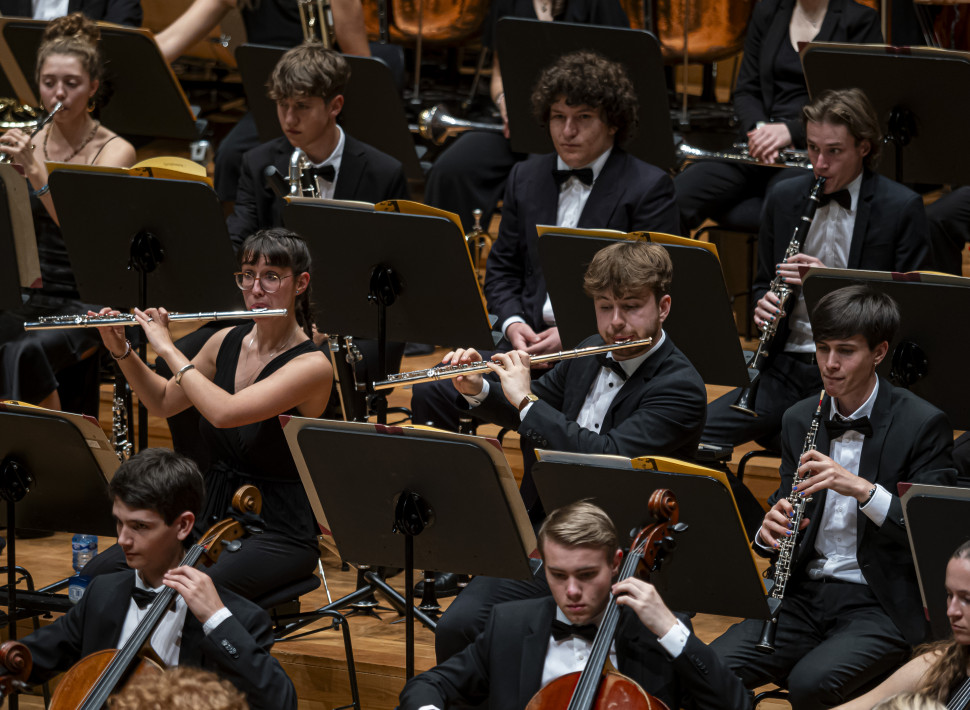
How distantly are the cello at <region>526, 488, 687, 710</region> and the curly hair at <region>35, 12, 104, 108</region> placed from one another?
8.40 ft

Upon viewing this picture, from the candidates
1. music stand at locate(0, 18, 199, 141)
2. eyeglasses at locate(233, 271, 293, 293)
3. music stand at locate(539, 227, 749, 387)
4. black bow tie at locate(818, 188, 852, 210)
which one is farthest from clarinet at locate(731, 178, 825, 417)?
music stand at locate(0, 18, 199, 141)

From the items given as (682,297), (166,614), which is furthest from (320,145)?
(166,614)

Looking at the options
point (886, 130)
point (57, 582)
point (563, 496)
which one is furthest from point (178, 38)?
point (563, 496)

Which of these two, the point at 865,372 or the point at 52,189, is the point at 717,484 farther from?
the point at 52,189

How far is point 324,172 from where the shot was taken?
3984 millimetres

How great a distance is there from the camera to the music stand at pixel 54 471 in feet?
9.09

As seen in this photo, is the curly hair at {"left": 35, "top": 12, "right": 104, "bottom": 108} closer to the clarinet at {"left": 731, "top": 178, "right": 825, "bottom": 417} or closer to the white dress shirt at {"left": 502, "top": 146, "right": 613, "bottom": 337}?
the white dress shirt at {"left": 502, "top": 146, "right": 613, "bottom": 337}

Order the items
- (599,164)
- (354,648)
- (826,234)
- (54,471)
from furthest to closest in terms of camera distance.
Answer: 1. (599,164)
2. (826,234)
3. (354,648)
4. (54,471)

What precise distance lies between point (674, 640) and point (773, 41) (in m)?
2.58

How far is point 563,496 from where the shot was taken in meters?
2.59

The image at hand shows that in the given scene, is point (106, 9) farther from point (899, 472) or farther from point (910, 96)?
point (899, 472)

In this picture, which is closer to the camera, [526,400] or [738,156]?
[526,400]

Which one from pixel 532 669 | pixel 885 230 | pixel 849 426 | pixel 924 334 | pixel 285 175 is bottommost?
pixel 532 669

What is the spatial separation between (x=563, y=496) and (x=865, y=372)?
2.21 feet
